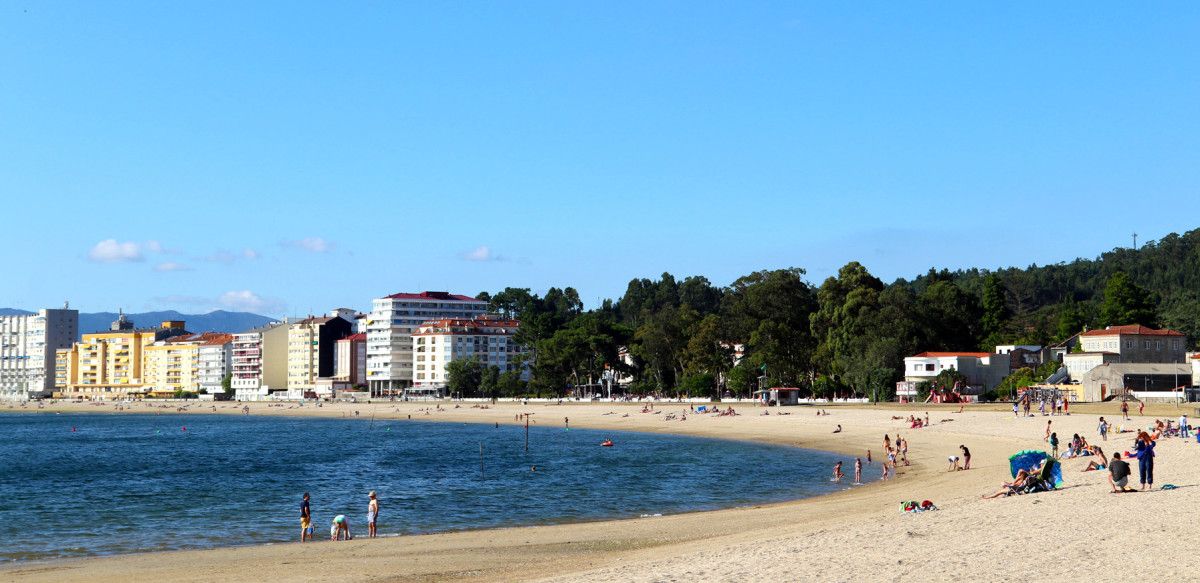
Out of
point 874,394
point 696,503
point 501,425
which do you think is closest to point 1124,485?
point 696,503

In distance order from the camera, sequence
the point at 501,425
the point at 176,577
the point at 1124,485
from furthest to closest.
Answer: the point at 501,425 < the point at 1124,485 < the point at 176,577

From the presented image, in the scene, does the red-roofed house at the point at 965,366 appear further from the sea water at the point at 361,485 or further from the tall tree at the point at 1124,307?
the sea water at the point at 361,485

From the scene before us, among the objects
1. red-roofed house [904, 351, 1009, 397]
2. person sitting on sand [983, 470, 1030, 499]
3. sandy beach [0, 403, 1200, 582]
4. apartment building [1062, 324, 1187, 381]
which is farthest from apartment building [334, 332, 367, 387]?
person sitting on sand [983, 470, 1030, 499]

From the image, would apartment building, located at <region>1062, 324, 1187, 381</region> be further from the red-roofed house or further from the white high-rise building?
the white high-rise building

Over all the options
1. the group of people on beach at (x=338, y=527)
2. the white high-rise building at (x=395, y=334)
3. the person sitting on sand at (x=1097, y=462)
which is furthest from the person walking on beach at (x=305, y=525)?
the white high-rise building at (x=395, y=334)

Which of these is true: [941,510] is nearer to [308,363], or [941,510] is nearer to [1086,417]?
[1086,417]

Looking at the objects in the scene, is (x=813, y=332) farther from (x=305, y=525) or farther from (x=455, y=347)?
(x=455, y=347)

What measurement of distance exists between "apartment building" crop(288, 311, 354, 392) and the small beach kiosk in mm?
118229

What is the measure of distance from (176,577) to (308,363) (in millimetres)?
178537

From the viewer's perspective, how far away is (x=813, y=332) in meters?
96.4

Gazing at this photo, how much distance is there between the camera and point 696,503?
33938 millimetres

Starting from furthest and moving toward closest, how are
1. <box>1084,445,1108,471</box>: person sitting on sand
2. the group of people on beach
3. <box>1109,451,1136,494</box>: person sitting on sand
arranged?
<box>1084,445,1108,471</box>: person sitting on sand, the group of people on beach, <box>1109,451,1136,494</box>: person sitting on sand

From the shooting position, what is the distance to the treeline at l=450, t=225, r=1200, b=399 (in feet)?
293

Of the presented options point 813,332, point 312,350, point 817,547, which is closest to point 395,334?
point 312,350
